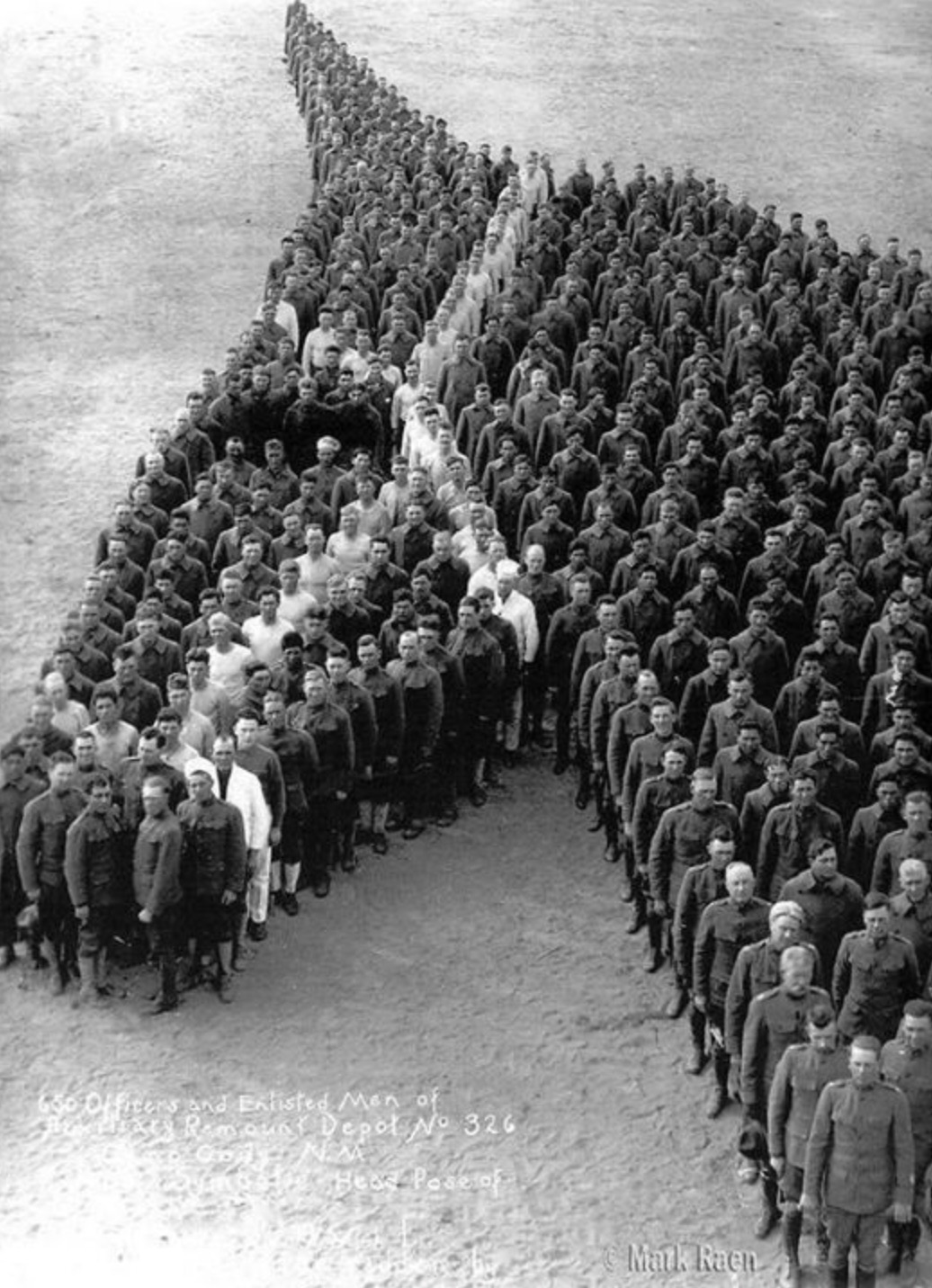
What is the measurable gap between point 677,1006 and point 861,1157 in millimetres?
2473

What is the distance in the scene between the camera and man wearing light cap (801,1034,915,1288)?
24.5 ft

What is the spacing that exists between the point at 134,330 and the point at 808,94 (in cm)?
1456

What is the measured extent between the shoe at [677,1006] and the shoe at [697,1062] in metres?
0.44

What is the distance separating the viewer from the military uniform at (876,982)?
8523 millimetres

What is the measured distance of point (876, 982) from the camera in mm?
8547

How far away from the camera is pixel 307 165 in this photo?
25844 millimetres

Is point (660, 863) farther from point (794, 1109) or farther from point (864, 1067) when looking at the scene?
point (864, 1067)

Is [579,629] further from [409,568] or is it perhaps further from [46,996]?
[46,996]

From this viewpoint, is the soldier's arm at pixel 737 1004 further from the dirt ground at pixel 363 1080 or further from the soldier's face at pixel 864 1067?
the soldier's face at pixel 864 1067

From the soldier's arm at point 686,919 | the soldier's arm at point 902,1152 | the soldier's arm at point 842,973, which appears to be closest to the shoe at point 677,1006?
the soldier's arm at point 686,919

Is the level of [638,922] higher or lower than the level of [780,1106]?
lower

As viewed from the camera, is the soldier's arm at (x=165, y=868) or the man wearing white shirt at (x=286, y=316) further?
the man wearing white shirt at (x=286, y=316)

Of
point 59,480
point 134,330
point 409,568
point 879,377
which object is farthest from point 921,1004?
point 134,330

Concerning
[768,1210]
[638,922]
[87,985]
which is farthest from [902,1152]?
[87,985]
